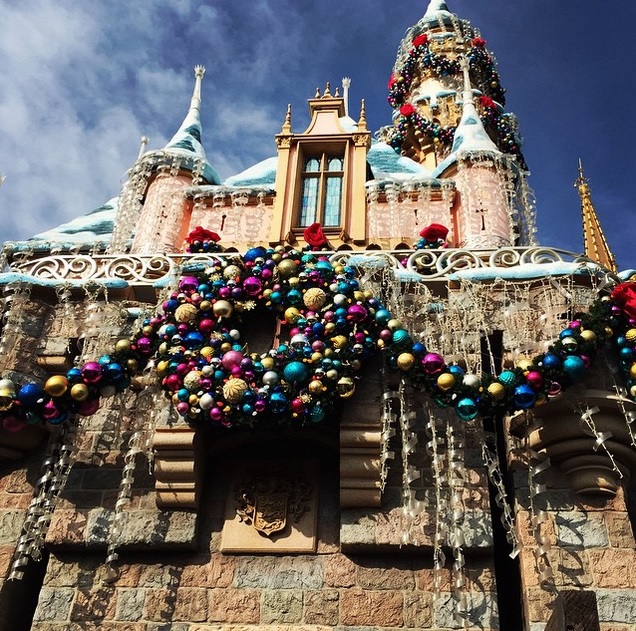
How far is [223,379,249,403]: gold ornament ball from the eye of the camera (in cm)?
686

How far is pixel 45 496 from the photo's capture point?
746cm

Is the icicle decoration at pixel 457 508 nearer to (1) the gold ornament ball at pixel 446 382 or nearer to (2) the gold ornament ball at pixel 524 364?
(1) the gold ornament ball at pixel 446 382

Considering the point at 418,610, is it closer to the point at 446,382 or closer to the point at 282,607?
the point at 282,607

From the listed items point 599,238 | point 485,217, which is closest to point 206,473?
point 485,217

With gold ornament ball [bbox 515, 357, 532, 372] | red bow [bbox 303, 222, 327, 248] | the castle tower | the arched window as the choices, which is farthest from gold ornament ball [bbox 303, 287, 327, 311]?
the castle tower

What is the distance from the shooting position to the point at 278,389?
6.93 metres

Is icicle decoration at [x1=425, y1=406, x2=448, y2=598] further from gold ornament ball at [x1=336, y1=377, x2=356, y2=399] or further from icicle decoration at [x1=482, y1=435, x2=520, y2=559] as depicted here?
gold ornament ball at [x1=336, y1=377, x2=356, y2=399]

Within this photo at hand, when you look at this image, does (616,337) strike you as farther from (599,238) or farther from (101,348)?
(599,238)

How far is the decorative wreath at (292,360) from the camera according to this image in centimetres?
686

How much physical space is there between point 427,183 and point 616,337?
569cm

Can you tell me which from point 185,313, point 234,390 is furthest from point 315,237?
point 234,390

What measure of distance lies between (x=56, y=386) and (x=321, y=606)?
319cm

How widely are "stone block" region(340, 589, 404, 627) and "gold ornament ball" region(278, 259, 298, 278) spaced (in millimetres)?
3152

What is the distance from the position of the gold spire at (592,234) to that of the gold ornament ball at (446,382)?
1337 cm
